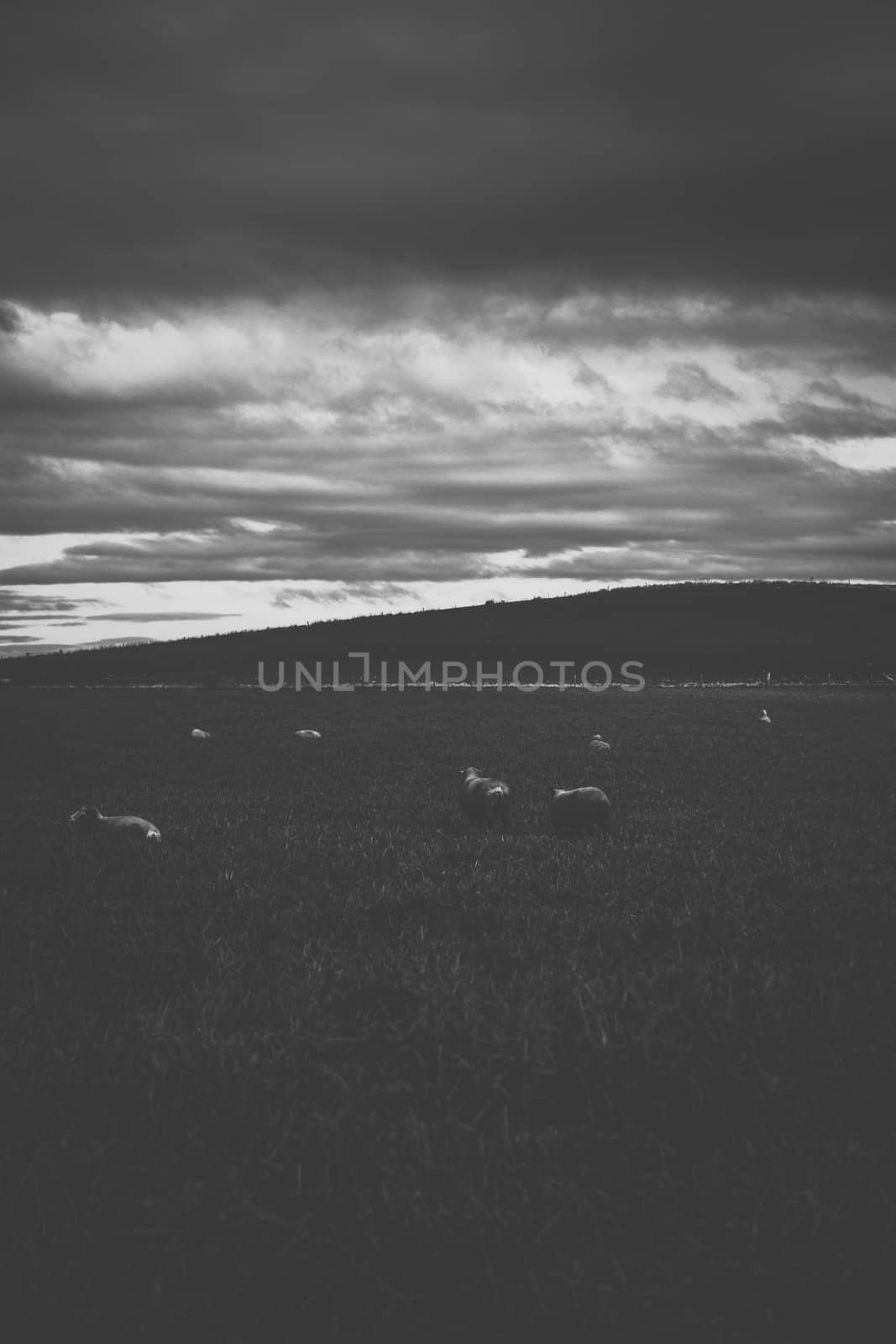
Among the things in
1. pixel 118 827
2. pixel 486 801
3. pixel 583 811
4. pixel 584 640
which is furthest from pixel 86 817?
pixel 584 640

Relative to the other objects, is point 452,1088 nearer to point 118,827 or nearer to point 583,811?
point 583,811

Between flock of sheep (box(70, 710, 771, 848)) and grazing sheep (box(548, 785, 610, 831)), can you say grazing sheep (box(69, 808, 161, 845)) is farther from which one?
grazing sheep (box(548, 785, 610, 831))

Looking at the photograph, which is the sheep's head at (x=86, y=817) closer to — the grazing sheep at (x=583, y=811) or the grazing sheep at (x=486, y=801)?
the grazing sheep at (x=486, y=801)

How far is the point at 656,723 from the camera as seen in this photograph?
73.3ft

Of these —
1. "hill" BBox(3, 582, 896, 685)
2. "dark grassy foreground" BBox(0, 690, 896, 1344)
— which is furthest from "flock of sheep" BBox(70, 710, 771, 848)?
"hill" BBox(3, 582, 896, 685)

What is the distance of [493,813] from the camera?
8.20m

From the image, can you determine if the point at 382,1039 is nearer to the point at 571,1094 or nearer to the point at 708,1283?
the point at 571,1094

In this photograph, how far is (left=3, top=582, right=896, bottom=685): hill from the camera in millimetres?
60969

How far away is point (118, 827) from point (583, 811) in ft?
16.3

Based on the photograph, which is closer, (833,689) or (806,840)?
(806,840)

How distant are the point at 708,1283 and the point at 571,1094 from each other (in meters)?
1.01

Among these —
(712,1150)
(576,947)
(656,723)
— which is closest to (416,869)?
(576,947)

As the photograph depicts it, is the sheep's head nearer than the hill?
Yes

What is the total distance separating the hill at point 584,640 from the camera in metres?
61.0
